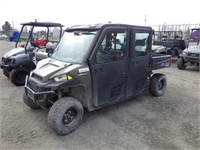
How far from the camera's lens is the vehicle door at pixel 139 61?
408 cm

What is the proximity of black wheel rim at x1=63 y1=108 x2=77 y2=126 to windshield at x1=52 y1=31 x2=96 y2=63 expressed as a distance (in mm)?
894

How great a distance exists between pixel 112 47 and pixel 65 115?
5.08ft

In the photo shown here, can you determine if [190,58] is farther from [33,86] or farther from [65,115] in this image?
[33,86]

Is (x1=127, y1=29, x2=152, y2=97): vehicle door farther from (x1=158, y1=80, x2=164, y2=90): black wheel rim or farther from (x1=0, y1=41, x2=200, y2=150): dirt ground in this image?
(x1=158, y1=80, x2=164, y2=90): black wheel rim

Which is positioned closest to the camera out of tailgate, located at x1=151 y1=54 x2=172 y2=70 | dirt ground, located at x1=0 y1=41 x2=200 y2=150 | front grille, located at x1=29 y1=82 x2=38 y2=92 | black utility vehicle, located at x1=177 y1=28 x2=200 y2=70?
dirt ground, located at x1=0 y1=41 x2=200 y2=150

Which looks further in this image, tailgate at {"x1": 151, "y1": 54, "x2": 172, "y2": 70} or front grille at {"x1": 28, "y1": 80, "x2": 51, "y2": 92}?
tailgate at {"x1": 151, "y1": 54, "x2": 172, "y2": 70}

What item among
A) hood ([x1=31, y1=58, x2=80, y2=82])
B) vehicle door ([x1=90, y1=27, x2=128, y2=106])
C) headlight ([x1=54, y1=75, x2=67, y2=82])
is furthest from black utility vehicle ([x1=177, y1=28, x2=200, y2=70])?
headlight ([x1=54, y1=75, x2=67, y2=82])

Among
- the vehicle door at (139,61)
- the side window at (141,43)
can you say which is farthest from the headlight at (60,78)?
the side window at (141,43)

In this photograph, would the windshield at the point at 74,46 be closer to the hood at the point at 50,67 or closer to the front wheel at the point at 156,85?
the hood at the point at 50,67

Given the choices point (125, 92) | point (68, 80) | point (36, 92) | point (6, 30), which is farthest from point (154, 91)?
point (6, 30)

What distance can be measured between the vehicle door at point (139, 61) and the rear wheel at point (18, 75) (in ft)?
11.8

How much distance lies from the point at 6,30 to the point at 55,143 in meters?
47.6

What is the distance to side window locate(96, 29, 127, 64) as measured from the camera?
11.6ft

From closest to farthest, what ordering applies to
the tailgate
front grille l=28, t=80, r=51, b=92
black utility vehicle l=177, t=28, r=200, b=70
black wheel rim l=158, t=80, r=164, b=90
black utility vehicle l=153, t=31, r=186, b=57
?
front grille l=28, t=80, r=51, b=92, the tailgate, black wheel rim l=158, t=80, r=164, b=90, black utility vehicle l=177, t=28, r=200, b=70, black utility vehicle l=153, t=31, r=186, b=57
